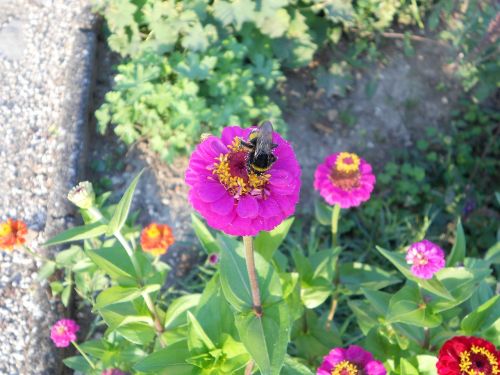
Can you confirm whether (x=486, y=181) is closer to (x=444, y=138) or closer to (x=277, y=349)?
(x=444, y=138)

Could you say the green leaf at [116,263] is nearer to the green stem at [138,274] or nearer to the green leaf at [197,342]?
the green stem at [138,274]

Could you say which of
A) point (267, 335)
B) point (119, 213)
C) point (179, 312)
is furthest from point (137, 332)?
point (267, 335)

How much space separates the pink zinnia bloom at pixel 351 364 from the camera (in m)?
1.50

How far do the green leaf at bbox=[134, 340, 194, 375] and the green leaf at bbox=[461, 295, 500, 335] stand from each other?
85 cm

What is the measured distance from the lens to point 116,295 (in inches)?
61.9

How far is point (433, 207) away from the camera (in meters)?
2.98

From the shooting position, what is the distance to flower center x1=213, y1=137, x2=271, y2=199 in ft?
3.63

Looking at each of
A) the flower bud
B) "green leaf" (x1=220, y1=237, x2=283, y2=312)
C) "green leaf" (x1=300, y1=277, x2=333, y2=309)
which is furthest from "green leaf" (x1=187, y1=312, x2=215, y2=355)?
"green leaf" (x1=300, y1=277, x2=333, y2=309)

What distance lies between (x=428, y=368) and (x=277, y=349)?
0.60m

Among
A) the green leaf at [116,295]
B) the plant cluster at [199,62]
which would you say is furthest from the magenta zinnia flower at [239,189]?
the plant cluster at [199,62]

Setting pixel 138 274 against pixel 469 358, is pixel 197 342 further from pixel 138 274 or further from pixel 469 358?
pixel 469 358

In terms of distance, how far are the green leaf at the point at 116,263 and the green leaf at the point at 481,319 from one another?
3.43ft

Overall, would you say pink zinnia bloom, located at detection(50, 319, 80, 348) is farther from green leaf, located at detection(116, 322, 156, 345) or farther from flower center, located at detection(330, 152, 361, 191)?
flower center, located at detection(330, 152, 361, 191)

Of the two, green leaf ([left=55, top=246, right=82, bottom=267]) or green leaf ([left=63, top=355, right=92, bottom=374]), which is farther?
green leaf ([left=55, top=246, right=82, bottom=267])
